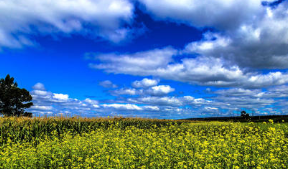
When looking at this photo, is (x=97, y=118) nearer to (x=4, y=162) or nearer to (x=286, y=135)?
(x=4, y=162)

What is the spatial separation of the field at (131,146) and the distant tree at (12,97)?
24625 millimetres

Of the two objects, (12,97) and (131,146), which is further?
(12,97)

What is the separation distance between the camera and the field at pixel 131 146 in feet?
26.0

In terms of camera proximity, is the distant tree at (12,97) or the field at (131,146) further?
the distant tree at (12,97)

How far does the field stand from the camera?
7.92 m

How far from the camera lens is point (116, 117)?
24.9 meters

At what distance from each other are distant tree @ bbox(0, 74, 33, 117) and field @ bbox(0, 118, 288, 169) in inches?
969

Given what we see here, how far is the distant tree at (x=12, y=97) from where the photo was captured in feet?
128

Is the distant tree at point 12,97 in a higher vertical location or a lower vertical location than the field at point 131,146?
higher

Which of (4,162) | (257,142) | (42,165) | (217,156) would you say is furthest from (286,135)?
(4,162)

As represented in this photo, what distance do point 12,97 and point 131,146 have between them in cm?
3729

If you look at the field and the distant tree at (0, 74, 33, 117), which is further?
the distant tree at (0, 74, 33, 117)

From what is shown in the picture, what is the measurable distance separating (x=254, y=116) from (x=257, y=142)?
4452 centimetres

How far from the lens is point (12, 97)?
3941 cm
